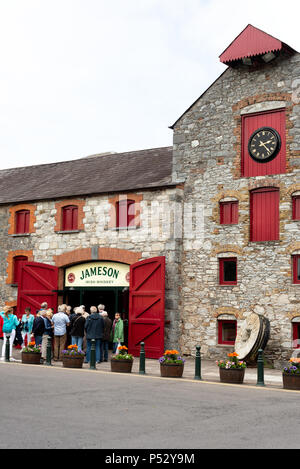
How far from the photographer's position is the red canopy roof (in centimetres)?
1939

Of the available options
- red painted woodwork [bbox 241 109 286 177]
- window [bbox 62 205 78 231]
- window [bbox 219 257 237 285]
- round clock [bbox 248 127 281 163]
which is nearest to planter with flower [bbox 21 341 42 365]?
window [bbox 219 257 237 285]

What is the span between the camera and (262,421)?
8969 mm

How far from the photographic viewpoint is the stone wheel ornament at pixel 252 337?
1783 cm

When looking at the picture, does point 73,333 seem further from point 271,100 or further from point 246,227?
point 271,100

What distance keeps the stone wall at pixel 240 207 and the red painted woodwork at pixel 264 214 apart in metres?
0.25

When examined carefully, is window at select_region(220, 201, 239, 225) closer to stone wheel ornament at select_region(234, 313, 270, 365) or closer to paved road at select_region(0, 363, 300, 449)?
Answer: stone wheel ornament at select_region(234, 313, 270, 365)

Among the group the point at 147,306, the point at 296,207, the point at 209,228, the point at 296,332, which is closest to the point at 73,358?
the point at 147,306

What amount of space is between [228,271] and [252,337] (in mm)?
2840

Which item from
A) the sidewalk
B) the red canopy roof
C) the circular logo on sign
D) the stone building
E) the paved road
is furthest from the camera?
the circular logo on sign

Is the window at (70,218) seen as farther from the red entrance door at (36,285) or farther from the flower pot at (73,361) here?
the flower pot at (73,361)

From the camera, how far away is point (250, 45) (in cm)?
1988

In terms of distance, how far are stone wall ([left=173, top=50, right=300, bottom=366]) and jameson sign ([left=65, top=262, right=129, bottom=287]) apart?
2.45 meters

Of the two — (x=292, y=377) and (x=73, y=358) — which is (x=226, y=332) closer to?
(x=73, y=358)

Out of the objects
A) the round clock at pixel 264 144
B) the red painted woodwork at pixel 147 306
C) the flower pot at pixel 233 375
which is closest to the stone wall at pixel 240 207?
the round clock at pixel 264 144
